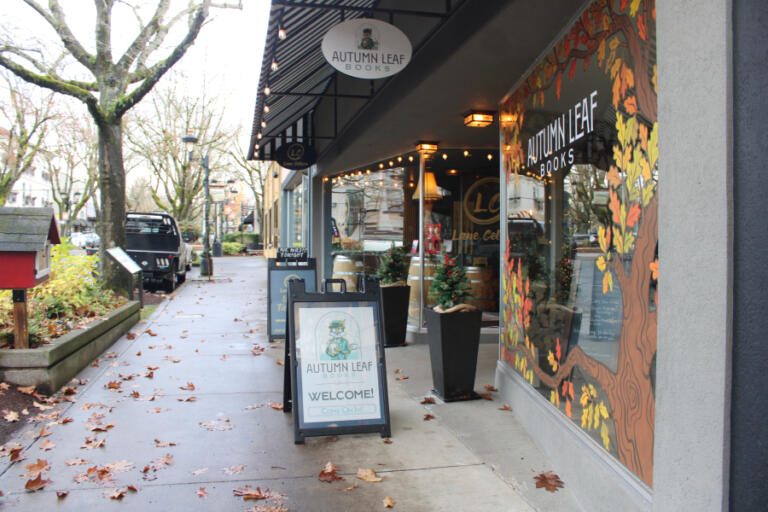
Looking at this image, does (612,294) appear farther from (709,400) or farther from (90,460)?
(90,460)

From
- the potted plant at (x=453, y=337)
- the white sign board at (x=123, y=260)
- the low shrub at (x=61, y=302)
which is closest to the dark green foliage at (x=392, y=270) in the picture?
the potted plant at (x=453, y=337)

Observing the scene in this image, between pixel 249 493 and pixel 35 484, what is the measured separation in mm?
1334

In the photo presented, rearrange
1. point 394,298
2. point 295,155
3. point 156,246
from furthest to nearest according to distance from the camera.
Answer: point 156,246, point 295,155, point 394,298

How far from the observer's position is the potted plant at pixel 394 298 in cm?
824

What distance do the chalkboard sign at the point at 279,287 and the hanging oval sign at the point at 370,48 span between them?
3946mm

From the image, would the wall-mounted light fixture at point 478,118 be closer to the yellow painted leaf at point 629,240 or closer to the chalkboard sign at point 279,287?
the chalkboard sign at point 279,287

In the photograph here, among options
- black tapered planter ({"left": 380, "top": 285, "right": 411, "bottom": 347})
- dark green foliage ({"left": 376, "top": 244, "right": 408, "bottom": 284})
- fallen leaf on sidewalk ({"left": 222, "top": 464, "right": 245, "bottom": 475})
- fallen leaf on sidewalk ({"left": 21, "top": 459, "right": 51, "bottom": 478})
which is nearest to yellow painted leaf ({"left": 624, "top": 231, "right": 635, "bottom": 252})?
fallen leaf on sidewalk ({"left": 222, "top": 464, "right": 245, "bottom": 475})

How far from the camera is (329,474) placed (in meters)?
3.95

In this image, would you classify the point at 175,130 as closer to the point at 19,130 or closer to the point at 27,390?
the point at 19,130

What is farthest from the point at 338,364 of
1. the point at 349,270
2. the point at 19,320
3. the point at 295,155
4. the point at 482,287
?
the point at 295,155

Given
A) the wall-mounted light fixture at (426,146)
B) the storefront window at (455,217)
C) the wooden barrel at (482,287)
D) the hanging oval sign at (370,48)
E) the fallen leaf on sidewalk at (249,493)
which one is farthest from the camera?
the wooden barrel at (482,287)

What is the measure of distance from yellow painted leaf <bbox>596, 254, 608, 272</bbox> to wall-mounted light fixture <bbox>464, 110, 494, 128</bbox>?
146 inches

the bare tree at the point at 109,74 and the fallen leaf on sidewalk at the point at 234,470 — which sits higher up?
the bare tree at the point at 109,74

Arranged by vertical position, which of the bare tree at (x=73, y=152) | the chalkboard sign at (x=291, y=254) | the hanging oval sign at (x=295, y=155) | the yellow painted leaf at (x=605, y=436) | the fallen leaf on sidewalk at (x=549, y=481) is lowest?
the fallen leaf on sidewalk at (x=549, y=481)
